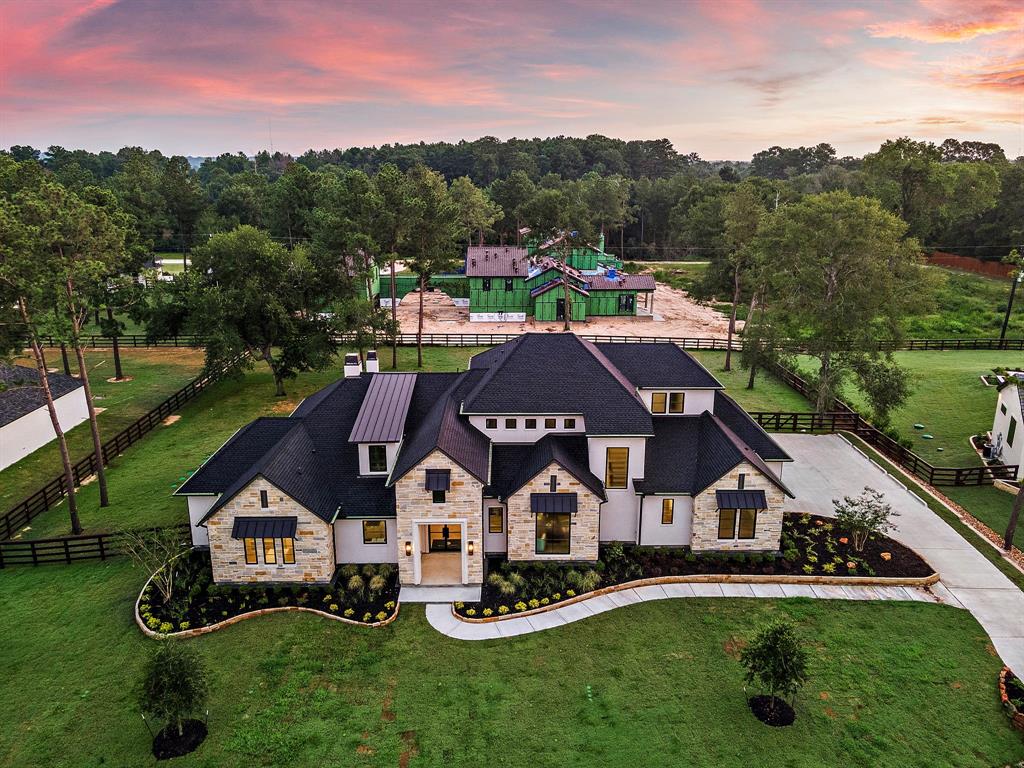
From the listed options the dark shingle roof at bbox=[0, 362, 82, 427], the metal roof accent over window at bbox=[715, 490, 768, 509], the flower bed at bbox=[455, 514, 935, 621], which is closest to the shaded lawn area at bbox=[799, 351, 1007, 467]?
the flower bed at bbox=[455, 514, 935, 621]

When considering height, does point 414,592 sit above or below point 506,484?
below

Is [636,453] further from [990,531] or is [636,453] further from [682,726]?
[990,531]

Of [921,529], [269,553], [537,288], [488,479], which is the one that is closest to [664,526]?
[488,479]

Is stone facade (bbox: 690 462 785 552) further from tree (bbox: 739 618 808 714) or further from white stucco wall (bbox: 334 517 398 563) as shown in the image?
white stucco wall (bbox: 334 517 398 563)

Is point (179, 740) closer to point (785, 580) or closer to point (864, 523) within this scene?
point (785, 580)

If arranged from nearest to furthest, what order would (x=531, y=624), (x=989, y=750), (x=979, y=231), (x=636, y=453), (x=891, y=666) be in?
1. (x=989, y=750)
2. (x=891, y=666)
3. (x=531, y=624)
4. (x=636, y=453)
5. (x=979, y=231)

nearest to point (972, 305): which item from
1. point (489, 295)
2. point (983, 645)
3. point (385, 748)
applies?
point (489, 295)

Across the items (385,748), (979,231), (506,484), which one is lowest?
(385,748)
